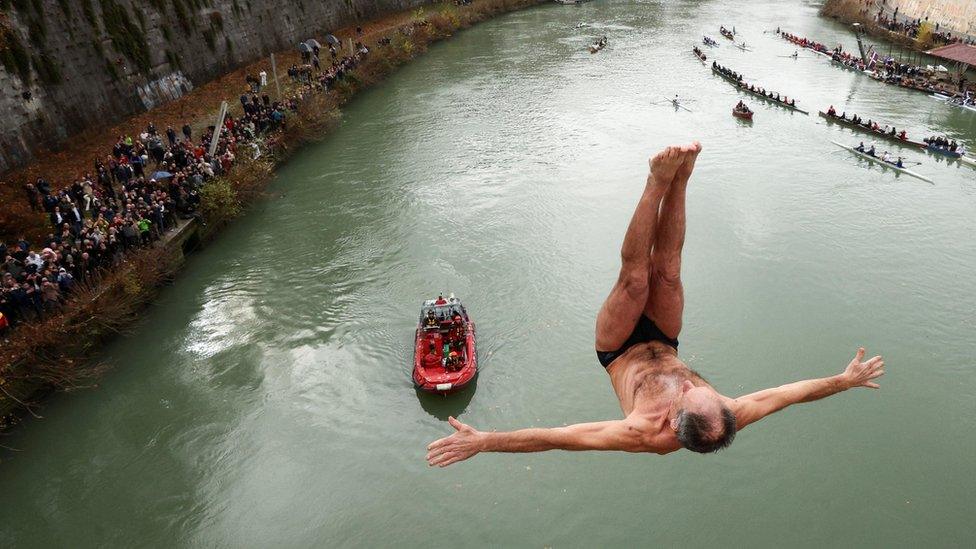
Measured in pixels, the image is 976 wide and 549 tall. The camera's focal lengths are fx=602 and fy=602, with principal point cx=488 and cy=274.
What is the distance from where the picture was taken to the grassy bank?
11.8 m

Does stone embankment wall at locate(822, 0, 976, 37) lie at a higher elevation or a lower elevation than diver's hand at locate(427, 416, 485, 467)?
lower

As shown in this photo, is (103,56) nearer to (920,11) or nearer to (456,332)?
(456,332)

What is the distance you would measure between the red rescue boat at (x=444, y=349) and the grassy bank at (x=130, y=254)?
700cm

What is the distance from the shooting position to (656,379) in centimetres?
372

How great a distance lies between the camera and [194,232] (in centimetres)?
1758

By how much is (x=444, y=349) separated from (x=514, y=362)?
1.85 metres

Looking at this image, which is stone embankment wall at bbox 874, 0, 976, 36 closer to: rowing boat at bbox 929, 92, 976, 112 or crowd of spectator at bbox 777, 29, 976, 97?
crowd of spectator at bbox 777, 29, 976, 97

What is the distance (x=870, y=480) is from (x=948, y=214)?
14238 millimetres

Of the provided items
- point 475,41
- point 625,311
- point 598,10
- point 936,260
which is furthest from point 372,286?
point 598,10

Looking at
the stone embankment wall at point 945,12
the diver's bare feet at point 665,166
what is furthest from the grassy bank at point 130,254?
the stone embankment wall at point 945,12

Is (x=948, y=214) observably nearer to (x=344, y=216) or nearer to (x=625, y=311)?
(x=344, y=216)

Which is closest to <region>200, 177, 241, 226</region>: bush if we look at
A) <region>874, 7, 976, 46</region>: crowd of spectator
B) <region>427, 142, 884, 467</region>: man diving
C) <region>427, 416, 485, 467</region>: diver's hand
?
<region>427, 142, 884, 467</region>: man diving

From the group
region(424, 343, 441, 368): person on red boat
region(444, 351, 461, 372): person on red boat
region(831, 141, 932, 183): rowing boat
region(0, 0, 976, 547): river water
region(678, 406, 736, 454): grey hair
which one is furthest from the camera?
region(831, 141, 932, 183): rowing boat

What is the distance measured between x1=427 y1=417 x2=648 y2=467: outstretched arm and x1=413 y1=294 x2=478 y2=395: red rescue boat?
8924 mm
